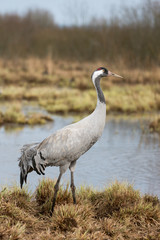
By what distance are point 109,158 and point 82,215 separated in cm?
322

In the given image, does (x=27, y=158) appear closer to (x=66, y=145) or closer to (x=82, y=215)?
(x=66, y=145)

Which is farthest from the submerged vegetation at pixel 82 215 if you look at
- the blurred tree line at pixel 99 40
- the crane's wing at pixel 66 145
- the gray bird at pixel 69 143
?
the blurred tree line at pixel 99 40

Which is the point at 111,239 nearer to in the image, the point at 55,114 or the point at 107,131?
the point at 107,131

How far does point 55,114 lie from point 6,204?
8.72 m

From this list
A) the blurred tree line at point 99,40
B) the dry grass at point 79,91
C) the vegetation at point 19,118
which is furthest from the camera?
the blurred tree line at point 99,40

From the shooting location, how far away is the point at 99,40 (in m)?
27.4

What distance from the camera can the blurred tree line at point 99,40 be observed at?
68.3 feet

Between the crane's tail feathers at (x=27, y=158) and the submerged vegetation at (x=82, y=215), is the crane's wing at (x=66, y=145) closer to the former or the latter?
the crane's tail feathers at (x=27, y=158)

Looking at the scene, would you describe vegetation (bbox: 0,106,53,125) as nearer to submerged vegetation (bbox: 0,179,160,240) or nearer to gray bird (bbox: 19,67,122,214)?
submerged vegetation (bbox: 0,179,160,240)

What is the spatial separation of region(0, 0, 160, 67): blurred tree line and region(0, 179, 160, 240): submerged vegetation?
7.83m

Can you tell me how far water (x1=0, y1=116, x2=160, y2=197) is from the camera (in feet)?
20.7

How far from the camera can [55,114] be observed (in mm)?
13344

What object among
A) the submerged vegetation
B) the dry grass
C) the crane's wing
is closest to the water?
the submerged vegetation

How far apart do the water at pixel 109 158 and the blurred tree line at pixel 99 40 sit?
3.35 metres
